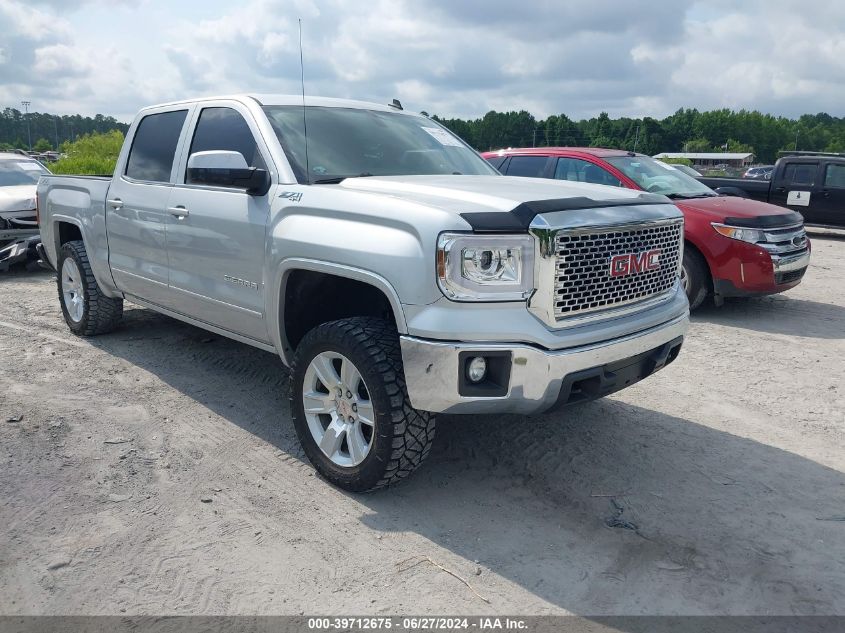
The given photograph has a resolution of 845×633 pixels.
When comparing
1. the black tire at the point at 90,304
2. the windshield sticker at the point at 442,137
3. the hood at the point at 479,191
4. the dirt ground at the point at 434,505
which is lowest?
the dirt ground at the point at 434,505

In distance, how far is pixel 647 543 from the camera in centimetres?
320

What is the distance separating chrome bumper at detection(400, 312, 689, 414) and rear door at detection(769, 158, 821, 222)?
13.0m

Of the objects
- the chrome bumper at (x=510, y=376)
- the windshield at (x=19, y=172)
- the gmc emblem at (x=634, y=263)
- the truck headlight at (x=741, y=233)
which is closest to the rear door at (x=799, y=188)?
the truck headlight at (x=741, y=233)

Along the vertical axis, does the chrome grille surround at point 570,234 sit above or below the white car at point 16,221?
above

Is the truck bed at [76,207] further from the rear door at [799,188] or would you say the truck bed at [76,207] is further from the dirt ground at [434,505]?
the rear door at [799,188]

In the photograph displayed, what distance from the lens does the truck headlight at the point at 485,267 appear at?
9.93 ft

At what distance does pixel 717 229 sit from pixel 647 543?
5.04 metres

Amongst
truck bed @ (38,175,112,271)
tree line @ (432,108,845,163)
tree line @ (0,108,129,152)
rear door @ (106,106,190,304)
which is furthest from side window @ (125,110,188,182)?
tree line @ (0,108,129,152)

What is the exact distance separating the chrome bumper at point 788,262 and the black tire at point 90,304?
6402 millimetres

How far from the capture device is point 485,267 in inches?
122

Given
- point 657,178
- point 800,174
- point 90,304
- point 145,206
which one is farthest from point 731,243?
point 800,174

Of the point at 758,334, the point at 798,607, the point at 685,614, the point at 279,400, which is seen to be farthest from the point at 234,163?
the point at 758,334

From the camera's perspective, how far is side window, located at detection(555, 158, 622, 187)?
8.16 metres

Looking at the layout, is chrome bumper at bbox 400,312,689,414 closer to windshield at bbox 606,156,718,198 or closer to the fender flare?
the fender flare
